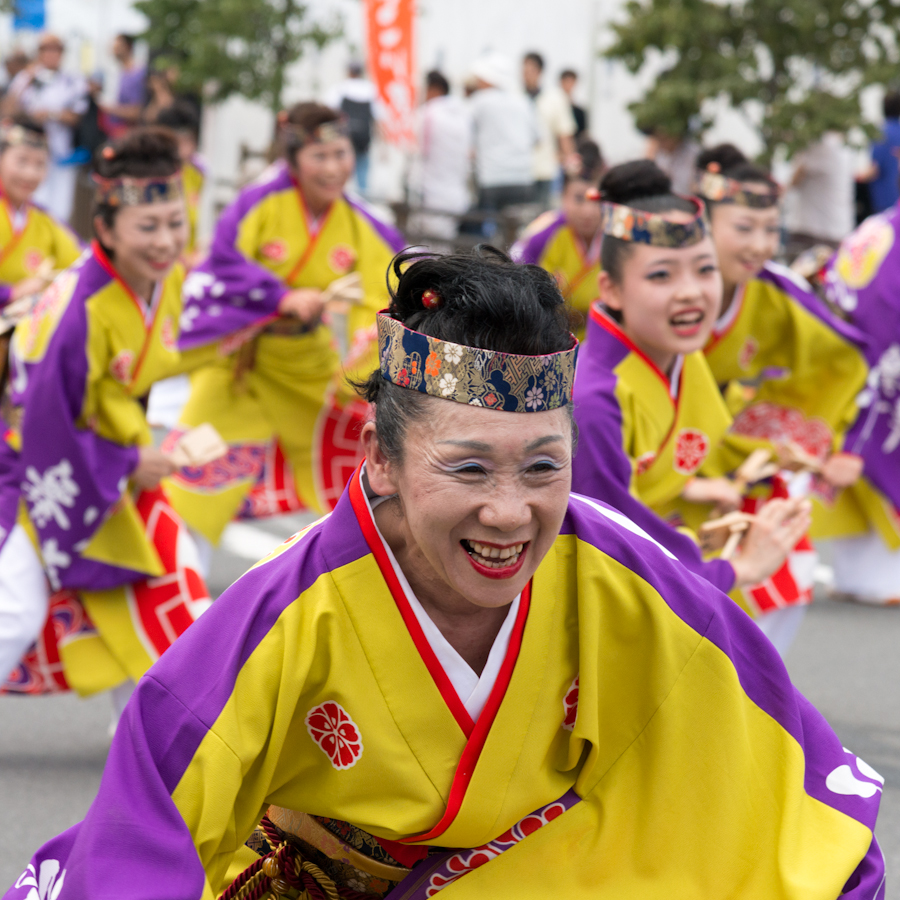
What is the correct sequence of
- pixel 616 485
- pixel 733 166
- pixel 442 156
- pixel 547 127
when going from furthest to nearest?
pixel 547 127
pixel 442 156
pixel 733 166
pixel 616 485

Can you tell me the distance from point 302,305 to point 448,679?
3.41 metres

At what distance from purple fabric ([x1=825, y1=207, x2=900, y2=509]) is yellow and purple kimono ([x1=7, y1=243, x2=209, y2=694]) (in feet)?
8.20

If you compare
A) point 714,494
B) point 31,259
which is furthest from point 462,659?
point 31,259

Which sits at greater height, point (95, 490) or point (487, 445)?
point (487, 445)

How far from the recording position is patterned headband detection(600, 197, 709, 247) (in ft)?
11.3

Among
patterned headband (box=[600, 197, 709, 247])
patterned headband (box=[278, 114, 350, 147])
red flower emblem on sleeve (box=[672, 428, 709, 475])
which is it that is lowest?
red flower emblem on sleeve (box=[672, 428, 709, 475])

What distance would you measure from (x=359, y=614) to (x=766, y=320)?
272cm

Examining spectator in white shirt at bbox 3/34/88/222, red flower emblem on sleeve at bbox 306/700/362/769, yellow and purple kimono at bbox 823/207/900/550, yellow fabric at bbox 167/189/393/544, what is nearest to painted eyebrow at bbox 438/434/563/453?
red flower emblem on sleeve at bbox 306/700/362/769

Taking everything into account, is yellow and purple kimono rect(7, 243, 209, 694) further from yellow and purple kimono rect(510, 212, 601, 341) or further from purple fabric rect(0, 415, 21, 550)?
yellow and purple kimono rect(510, 212, 601, 341)

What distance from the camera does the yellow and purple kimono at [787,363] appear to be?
437cm

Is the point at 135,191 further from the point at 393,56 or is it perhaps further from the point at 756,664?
the point at 393,56

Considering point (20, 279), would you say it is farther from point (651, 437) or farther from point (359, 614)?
point (359, 614)

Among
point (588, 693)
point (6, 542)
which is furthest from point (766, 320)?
point (588, 693)

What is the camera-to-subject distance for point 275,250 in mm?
5648
